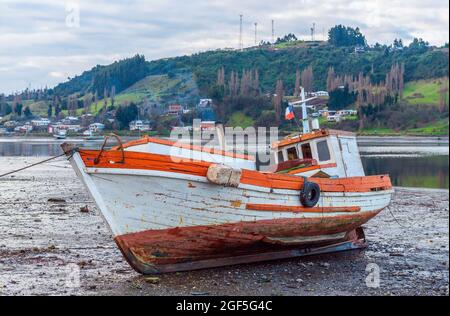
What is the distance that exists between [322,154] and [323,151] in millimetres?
80

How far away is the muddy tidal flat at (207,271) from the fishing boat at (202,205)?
45cm

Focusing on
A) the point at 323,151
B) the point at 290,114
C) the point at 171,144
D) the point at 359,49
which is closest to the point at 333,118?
the point at 290,114

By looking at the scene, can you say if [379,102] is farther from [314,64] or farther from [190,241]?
[190,241]

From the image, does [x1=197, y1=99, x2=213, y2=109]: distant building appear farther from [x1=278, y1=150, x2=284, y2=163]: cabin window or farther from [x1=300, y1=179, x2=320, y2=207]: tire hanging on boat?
[x1=300, y1=179, x2=320, y2=207]: tire hanging on boat

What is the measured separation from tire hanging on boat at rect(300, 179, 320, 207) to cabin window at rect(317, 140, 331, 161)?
7.35ft

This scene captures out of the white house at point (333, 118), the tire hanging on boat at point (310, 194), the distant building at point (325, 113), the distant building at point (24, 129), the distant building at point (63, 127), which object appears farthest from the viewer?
the distant building at point (24, 129)

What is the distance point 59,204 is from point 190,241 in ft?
45.1

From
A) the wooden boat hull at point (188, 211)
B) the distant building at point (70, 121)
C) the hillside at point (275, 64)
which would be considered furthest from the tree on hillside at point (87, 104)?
the wooden boat hull at point (188, 211)

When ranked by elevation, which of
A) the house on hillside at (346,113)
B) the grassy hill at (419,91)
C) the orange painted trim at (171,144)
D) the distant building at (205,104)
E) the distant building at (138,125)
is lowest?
the distant building at (138,125)

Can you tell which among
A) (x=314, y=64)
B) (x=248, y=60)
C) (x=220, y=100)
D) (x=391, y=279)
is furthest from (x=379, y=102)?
(x=391, y=279)

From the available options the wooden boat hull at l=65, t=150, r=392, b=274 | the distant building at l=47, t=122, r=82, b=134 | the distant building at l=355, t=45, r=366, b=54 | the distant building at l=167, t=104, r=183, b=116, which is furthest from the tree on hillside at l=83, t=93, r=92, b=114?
the wooden boat hull at l=65, t=150, r=392, b=274

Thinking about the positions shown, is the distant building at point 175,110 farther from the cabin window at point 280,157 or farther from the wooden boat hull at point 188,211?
the wooden boat hull at point 188,211

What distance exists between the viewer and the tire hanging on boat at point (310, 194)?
15383 millimetres
